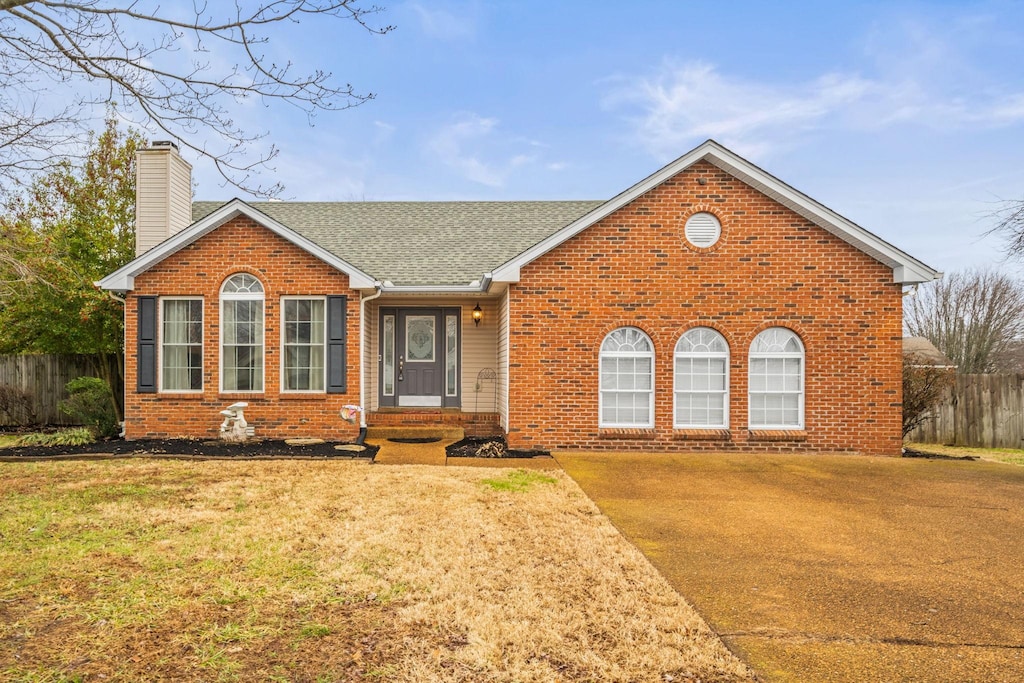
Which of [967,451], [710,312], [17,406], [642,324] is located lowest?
[967,451]

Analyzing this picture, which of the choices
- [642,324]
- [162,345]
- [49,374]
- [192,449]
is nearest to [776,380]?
[642,324]

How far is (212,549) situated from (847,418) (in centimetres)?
1014

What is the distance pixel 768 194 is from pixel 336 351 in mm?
8341

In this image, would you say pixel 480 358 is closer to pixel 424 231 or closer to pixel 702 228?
pixel 424 231

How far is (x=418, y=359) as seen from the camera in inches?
512

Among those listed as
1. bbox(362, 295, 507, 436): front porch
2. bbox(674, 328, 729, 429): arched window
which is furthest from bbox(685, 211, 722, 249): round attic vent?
bbox(362, 295, 507, 436): front porch

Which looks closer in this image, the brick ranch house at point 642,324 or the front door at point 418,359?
the brick ranch house at point 642,324

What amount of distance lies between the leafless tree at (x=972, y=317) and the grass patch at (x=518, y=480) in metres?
29.3

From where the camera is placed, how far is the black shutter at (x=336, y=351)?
11.3 m

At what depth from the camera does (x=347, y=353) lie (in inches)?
445

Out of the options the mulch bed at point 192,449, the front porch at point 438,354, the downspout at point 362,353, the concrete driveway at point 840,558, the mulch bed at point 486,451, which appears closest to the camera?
the concrete driveway at point 840,558

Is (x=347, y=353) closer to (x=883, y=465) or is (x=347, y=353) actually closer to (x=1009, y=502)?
(x=883, y=465)

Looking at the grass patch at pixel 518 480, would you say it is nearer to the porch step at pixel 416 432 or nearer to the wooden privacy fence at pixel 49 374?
the porch step at pixel 416 432

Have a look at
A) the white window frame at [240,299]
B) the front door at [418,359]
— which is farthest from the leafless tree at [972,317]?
the white window frame at [240,299]
